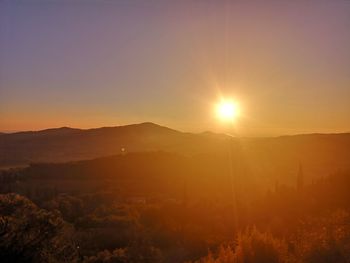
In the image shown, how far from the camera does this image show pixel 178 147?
123 meters

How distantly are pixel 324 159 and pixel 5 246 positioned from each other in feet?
271

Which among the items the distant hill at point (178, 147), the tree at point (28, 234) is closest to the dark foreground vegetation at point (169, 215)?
the tree at point (28, 234)

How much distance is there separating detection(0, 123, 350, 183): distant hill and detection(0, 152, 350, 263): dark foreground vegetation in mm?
10045

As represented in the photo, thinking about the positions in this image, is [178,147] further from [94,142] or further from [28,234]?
[28,234]

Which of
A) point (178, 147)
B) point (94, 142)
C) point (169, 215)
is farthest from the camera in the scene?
point (94, 142)

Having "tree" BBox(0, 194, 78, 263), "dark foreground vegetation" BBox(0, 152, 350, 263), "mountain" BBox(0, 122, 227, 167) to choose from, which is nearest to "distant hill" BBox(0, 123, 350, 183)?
"mountain" BBox(0, 122, 227, 167)

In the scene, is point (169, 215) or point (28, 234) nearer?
point (28, 234)

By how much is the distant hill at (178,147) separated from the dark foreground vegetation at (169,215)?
33.0 ft

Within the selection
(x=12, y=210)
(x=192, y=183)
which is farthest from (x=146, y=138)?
(x=12, y=210)

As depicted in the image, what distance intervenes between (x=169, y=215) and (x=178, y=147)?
91.8 meters

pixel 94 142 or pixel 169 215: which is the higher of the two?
pixel 94 142

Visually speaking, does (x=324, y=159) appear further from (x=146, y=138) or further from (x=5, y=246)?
(x=5, y=246)

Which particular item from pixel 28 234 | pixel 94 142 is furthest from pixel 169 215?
pixel 94 142

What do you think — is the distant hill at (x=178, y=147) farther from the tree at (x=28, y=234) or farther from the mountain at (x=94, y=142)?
the tree at (x=28, y=234)
